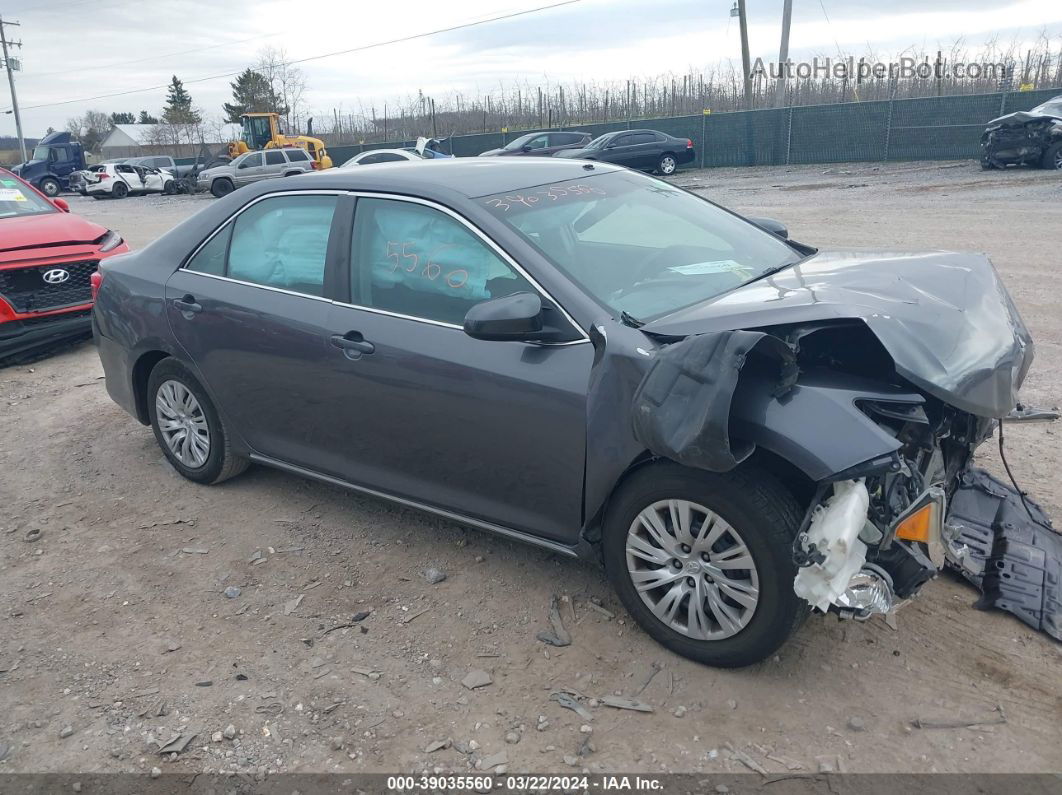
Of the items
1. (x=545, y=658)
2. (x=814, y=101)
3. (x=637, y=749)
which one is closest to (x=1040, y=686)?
(x=637, y=749)

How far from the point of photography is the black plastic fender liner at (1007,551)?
3.20 meters

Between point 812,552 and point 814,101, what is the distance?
35642 mm

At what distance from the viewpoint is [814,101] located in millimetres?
34469

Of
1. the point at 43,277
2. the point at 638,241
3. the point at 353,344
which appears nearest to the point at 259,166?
the point at 43,277

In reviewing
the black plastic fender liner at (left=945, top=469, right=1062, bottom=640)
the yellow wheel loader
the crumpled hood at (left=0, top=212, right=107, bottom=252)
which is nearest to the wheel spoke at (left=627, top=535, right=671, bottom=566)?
the black plastic fender liner at (left=945, top=469, right=1062, bottom=640)

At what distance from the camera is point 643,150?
A: 26.7 meters

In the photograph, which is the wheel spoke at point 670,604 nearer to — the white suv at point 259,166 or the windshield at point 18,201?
the windshield at point 18,201

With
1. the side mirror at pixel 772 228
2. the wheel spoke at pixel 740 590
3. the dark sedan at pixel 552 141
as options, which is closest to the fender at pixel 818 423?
the wheel spoke at pixel 740 590

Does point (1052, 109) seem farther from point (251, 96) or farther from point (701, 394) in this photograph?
point (251, 96)

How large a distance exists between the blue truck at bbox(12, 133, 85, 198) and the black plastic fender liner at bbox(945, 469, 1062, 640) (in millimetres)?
43309

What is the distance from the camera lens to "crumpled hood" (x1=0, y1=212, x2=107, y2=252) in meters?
7.62

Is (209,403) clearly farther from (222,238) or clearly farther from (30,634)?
(30,634)

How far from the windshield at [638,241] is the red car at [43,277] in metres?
Answer: 5.08

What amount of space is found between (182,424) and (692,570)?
3.15 metres
